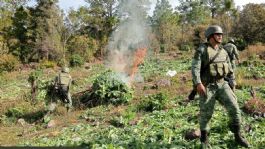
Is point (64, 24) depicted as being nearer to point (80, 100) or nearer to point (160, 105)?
point (80, 100)

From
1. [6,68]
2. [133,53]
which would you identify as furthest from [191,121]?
[6,68]

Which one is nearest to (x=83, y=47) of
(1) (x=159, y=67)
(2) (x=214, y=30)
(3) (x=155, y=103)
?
(1) (x=159, y=67)

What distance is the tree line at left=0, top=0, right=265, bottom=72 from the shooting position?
3669 cm

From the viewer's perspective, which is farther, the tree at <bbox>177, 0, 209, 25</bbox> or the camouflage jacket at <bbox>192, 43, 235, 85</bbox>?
the tree at <bbox>177, 0, 209, 25</bbox>

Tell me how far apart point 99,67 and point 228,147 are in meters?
27.2

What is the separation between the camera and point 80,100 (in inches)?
672

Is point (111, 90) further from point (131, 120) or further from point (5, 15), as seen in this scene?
point (5, 15)

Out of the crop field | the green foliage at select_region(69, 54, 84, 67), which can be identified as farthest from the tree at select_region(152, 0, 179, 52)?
the crop field

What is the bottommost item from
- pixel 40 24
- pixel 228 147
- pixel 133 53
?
pixel 228 147

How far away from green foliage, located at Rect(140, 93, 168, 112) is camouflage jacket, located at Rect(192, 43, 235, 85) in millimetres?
5589

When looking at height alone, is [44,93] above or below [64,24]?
below

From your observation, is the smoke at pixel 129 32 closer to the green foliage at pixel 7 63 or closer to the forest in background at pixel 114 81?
the forest in background at pixel 114 81

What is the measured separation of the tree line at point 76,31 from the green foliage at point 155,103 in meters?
21.5

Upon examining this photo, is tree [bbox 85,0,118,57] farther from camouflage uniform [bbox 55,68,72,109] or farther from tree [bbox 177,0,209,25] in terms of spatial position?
camouflage uniform [bbox 55,68,72,109]
